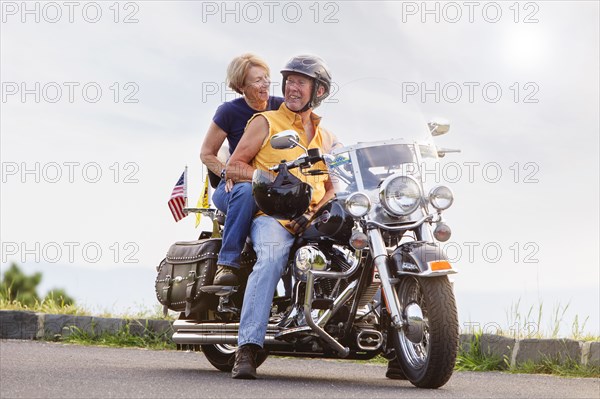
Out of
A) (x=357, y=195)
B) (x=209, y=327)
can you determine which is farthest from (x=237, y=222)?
(x=357, y=195)

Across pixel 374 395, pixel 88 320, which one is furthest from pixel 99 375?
pixel 88 320

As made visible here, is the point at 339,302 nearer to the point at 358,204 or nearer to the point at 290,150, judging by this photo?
the point at 358,204

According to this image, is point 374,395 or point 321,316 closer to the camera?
point 374,395

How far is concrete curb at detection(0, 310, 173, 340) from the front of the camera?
9547mm

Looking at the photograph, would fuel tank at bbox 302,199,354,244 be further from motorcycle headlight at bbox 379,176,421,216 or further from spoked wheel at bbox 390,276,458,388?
spoked wheel at bbox 390,276,458,388

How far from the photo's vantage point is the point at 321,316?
18.3 ft

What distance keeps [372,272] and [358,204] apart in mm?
430

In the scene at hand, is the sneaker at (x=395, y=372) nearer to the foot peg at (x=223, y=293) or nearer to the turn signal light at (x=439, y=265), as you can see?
the foot peg at (x=223, y=293)

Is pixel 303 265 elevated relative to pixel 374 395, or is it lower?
elevated

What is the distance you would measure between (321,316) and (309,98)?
1.37 meters

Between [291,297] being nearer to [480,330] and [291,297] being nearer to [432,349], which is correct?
[432,349]

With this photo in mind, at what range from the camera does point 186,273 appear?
6.53 metres

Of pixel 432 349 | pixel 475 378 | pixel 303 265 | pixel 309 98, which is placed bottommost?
pixel 475 378

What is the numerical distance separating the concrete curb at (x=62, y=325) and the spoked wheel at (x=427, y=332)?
4470mm
